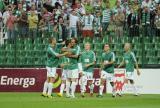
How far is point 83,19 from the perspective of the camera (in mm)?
31031

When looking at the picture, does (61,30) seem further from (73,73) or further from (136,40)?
(73,73)

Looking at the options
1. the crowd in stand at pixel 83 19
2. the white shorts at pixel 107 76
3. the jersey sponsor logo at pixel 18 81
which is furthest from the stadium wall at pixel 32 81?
the white shorts at pixel 107 76

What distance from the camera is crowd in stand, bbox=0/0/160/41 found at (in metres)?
29.9

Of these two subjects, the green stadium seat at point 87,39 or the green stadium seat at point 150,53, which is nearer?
the green stadium seat at point 150,53

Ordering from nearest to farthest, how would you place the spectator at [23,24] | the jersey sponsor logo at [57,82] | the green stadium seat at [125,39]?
the jersey sponsor logo at [57,82] → the green stadium seat at [125,39] → the spectator at [23,24]

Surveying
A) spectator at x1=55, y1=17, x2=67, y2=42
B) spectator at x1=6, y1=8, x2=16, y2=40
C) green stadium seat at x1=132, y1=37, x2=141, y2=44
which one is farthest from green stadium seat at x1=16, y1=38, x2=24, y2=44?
green stadium seat at x1=132, y1=37, x2=141, y2=44

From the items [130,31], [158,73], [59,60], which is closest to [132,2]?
[130,31]

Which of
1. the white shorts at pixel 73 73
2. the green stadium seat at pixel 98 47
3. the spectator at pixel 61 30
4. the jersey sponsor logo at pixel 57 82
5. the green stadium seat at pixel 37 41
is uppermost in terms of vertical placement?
the spectator at pixel 61 30

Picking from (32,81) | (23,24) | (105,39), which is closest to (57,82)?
(32,81)

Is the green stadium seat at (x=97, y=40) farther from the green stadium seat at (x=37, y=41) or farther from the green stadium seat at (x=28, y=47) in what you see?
the green stadium seat at (x=28, y=47)

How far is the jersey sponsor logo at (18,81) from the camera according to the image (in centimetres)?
3011

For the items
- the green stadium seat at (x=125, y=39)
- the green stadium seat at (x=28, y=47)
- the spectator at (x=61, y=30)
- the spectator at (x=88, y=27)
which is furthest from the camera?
the green stadium seat at (x=28, y=47)

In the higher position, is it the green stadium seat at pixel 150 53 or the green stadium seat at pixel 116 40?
the green stadium seat at pixel 116 40

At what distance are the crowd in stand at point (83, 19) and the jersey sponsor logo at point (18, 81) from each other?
6.94 feet
